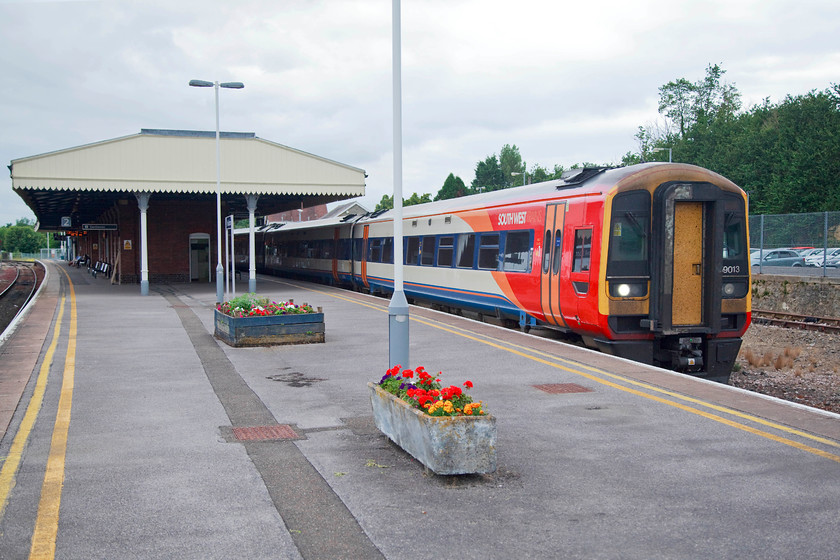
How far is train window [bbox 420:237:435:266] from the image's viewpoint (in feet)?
70.2

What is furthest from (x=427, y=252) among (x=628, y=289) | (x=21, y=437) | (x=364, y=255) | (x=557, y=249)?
(x=21, y=437)

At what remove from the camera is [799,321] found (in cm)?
2162

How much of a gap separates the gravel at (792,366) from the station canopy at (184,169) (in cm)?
1684

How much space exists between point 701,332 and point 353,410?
251 inches

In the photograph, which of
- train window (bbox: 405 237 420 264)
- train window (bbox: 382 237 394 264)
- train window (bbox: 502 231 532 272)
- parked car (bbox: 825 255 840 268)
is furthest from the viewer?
parked car (bbox: 825 255 840 268)

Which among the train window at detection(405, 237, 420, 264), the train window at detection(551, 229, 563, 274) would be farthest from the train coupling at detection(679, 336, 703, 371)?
the train window at detection(405, 237, 420, 264)

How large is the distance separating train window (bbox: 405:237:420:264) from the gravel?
9095 millimetres

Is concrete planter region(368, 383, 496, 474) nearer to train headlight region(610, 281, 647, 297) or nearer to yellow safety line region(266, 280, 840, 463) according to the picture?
yellow safety line region(266, 280, 840, 463)

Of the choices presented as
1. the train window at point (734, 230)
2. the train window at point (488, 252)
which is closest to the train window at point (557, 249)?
the train window at point (734, 230)

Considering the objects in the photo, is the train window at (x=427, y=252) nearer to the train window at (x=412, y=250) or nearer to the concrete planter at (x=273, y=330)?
the train window at (x=412, y=250)

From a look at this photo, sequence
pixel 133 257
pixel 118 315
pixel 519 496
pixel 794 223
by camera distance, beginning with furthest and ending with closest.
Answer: pixel 133 257
pixel 794 223
pixel 118 315
pixel 519 496

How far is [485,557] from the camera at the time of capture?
4.84 metres

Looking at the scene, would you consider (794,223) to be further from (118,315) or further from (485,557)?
(485,557)

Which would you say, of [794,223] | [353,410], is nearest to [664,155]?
[794,223]
